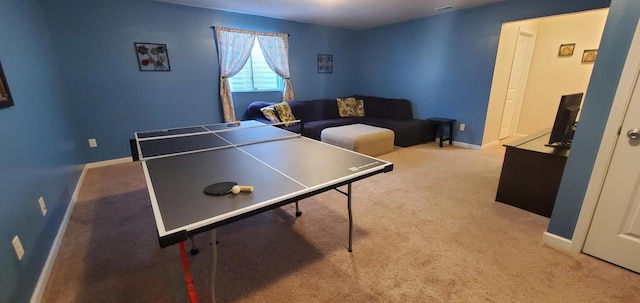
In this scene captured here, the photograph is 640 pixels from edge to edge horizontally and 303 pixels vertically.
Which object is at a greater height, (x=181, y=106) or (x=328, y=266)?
(x=181, y=106)

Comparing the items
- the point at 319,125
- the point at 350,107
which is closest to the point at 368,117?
the point at 350,107

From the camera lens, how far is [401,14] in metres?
4.55

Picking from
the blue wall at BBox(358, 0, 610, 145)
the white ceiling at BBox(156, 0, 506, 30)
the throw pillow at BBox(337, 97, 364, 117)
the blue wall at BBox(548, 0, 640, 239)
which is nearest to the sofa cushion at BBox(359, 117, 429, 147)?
the blue wall at BBox(358, 0, 610, 145)

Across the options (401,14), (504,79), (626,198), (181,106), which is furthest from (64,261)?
(504,79)

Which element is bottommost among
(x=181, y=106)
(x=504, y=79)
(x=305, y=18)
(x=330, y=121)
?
(x=330, y=121)

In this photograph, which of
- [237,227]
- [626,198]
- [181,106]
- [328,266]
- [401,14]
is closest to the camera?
[626,198]

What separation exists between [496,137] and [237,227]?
4.89m

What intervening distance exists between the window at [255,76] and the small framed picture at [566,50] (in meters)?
5.13

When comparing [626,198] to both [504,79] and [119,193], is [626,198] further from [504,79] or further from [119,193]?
[119,193]

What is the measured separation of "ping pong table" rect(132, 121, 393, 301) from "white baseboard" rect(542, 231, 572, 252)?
145cm

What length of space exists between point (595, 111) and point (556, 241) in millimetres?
974

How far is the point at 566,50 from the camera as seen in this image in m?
4.51

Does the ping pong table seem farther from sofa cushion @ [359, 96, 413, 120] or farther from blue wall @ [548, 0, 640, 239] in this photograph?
sofa cushion @ [359, 96, 413, 120]

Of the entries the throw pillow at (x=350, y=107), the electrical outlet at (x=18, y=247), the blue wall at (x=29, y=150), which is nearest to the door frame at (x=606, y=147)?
the blue wall at (x=29, y=150)
